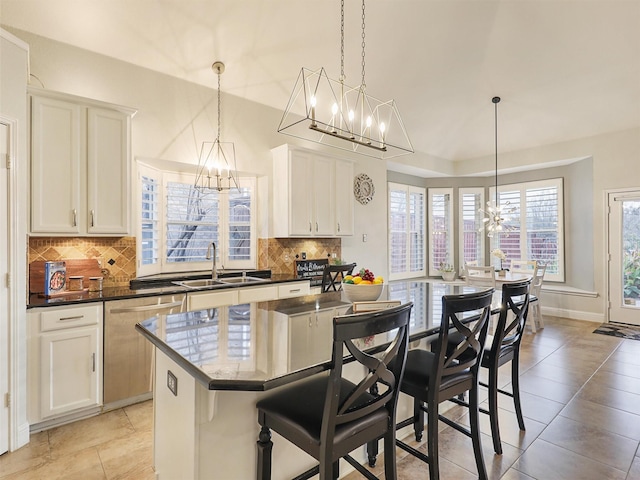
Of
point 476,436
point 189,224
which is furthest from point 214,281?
point 476,436

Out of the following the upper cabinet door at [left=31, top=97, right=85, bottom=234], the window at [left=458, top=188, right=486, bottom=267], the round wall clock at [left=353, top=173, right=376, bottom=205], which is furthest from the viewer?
the window at [left=458, top=188, right=486, bottom=267]

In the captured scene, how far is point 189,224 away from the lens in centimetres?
400

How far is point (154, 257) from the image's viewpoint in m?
3.72

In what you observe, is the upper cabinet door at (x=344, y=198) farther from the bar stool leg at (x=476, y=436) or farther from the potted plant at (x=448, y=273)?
the bar stool leg at (x=476, y=436)

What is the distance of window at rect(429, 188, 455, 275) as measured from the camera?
7.17 m

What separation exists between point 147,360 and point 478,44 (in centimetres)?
486

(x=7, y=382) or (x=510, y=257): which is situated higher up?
(x=510, y=257)

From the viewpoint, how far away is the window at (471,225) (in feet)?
23.5

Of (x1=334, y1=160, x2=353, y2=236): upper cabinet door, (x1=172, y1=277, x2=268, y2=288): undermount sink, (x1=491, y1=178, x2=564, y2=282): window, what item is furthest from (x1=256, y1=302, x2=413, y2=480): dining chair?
(x1=491, y1=178, x2=564, y2=282): window

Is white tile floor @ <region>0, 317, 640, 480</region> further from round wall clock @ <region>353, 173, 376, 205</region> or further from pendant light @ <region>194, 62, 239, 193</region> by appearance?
round wall clock @ <region>353, 173, 376, 205</region>

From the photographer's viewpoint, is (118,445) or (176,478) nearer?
(176,478)

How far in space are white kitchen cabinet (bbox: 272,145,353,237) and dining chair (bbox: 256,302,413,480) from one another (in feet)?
9.21

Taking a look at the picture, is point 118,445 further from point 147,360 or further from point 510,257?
point 510,257

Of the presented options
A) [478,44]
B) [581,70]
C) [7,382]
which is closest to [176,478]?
[7,382]
